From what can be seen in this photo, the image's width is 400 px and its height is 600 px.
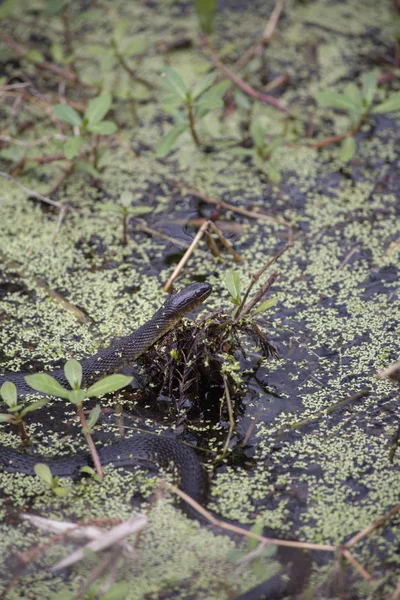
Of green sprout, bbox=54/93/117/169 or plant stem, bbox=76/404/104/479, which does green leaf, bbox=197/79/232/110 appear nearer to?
green sprout, bbox=54/93/117/169

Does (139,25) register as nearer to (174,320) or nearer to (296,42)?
(296,42)

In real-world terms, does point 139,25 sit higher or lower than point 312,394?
higher

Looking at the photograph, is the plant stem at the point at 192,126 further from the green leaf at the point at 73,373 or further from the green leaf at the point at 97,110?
the green leaf at the point at 73,373

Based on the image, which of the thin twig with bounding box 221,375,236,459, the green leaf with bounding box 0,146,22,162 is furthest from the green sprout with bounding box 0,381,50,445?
the green leaf with bounding box 0,146,22,162

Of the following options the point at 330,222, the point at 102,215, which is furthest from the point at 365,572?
the point at 102,215

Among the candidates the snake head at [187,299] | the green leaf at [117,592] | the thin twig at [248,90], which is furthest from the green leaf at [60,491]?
the thin twig at [248,90]

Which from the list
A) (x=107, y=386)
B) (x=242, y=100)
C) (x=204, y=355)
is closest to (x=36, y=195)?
(x=242, y=100)
